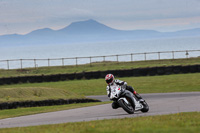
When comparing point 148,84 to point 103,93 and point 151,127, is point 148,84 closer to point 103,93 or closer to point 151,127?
point 103,93

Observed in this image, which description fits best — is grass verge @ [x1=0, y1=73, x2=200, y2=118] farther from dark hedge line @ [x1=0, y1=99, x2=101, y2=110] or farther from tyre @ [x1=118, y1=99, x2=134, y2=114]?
tyre @ [x1=118, y1=99, x2=134, y2=114]

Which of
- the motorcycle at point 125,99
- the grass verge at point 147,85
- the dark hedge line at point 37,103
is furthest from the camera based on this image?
the grass verge at point 147,85

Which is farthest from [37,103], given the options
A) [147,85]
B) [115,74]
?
[115,74]

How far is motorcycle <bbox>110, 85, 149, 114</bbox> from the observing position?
14445mm

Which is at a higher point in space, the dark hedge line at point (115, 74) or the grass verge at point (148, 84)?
the dark hedge line at point (115, 74)

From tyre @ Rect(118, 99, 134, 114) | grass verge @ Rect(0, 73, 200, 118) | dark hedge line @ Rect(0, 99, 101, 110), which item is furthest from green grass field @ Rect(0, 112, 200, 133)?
grass verge @ Rect(0, 73, 200, 118)

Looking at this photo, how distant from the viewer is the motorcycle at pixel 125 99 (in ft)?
47.4

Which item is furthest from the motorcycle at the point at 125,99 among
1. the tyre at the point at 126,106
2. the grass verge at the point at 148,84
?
the grass verge at the point at 148,84

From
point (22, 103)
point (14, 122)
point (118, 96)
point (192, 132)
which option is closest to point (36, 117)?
point (14, 122)

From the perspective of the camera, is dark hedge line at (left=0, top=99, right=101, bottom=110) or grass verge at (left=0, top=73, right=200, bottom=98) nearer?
dark hedge line at (left=0, top=99, right=101, bottom=110)

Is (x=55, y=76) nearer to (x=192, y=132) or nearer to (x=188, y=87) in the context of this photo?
(x=188, y=87)

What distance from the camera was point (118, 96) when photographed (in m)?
14.5

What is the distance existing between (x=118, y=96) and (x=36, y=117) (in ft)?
11.3

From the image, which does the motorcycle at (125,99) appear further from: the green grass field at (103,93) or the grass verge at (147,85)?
the grass verge at (147,85)
